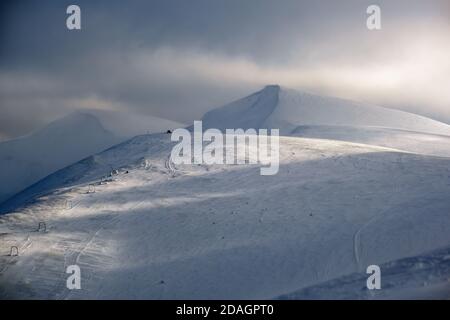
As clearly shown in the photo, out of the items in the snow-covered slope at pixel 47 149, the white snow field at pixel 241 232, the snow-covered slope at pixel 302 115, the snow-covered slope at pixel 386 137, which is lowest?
the white snow field at pixel 241 232

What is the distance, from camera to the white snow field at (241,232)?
1814 centimetres

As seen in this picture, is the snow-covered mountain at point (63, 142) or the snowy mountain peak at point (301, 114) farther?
the snow-covered mountain at point (63, 142)

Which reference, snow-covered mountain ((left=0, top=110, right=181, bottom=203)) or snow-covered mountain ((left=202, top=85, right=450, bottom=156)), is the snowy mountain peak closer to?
snow-covered mountain ((left=202, top=85, right=450, bottom=156))

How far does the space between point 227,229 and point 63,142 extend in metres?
139

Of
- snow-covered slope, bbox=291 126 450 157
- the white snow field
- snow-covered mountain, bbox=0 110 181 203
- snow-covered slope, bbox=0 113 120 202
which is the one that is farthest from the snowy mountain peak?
the white snow field

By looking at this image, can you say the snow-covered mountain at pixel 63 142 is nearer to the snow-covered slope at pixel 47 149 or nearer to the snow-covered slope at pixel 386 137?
the snow-covered slope at pixel 47 149

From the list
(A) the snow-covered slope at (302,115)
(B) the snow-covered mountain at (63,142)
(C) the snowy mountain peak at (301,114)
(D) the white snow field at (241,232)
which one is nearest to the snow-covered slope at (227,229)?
(D) the white snow field at (241,232)

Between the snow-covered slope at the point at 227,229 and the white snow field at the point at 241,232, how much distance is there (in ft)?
0.18

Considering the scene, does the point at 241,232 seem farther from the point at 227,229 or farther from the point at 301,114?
the point at 301,114


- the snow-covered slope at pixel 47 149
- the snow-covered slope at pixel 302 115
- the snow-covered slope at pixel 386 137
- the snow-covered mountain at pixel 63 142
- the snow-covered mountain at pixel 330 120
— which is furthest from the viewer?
the snow-covered mountain at pixel 63 142

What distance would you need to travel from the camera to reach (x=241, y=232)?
22.6 meters

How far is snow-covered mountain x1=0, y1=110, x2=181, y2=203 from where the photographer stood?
14138cm

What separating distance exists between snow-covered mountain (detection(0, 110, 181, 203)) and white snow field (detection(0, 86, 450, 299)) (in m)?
110
